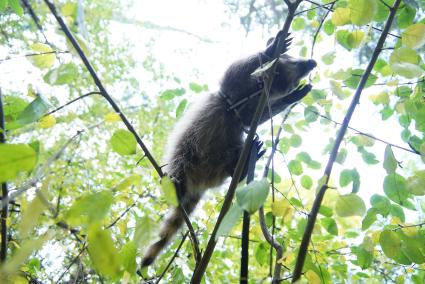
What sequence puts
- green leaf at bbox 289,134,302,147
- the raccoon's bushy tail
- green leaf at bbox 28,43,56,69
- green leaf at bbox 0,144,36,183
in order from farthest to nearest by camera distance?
the raccoon's bushy tail, green leaf at bbox 289,134,302,147, green leaf at bbox 28,43,56,69, green leaf at bbox 0,144,36,183

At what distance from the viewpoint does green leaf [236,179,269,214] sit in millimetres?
584

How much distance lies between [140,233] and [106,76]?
15.6ft

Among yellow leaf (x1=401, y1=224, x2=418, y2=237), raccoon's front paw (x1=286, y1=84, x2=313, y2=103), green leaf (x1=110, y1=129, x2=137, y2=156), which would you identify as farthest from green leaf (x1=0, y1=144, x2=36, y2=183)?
raccoon's front paw (x1=286, y1=84, x2=313, y2=103)

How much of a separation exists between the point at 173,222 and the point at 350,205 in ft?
4.30

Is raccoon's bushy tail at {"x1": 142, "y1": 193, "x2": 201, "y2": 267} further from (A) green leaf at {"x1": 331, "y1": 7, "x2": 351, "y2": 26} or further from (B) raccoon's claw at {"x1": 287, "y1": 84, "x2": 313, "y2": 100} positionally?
(A) green leaf at {"x1": 331, "y1": 7, "x2": 351, "y2": 26}

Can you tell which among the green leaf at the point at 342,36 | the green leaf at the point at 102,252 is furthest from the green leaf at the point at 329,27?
the green leaf at the point at 102,252

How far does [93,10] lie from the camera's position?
527 centimetres

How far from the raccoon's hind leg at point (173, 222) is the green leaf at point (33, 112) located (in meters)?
1.05

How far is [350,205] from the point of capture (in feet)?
2.74

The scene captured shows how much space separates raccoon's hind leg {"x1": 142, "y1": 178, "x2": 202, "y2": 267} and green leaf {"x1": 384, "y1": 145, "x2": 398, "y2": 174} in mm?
940

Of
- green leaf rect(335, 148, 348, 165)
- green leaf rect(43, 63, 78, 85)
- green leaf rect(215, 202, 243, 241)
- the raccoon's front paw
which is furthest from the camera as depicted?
the raccoon's front paw

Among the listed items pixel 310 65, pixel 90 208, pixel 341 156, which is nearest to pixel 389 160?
pixel 341 156

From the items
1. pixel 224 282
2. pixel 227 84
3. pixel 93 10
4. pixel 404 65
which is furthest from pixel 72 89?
pixel 404 65

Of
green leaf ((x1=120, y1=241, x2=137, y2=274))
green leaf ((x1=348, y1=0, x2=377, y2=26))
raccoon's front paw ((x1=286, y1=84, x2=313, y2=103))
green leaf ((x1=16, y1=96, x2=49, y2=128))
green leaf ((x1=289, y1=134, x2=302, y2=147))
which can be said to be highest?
raccoon's front paw ((x1=286, y1=84, x2=313, y2=103))
